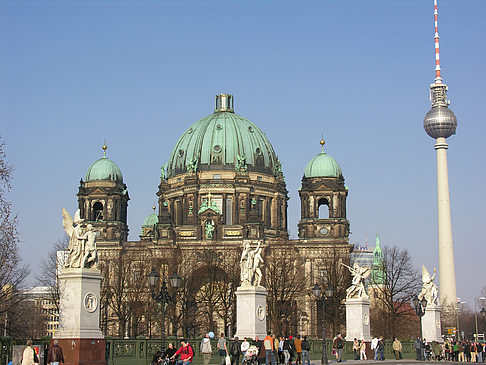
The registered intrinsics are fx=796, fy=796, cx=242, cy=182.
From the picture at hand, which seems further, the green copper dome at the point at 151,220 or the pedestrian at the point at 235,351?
the green copper dome at the point at 151,220

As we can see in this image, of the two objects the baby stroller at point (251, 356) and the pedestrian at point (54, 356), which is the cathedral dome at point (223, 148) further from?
the pedestrian at point (54, 356)

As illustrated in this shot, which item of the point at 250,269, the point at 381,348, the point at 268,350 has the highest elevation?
the point at 250,269

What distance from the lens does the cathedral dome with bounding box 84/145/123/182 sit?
398 feet

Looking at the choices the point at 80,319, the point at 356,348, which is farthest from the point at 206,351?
the point at 356,348

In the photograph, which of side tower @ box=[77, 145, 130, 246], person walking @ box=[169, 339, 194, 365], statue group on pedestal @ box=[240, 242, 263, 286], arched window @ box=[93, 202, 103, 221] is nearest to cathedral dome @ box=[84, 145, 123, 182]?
side tower @ box=[77, 145, 130, 246]

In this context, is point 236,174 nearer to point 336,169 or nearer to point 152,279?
point 336,169

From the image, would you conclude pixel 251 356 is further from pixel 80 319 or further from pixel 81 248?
pixel 81 248

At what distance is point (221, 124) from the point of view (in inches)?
5022

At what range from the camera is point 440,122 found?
159 meters

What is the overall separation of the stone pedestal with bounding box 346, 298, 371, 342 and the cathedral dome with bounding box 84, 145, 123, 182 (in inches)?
3001

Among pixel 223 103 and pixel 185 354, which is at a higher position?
pixel 223 103

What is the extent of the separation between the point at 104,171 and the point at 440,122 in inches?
2835

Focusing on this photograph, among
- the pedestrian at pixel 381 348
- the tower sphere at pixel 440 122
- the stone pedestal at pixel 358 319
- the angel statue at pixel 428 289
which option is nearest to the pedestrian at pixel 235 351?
the stone pedestal at pixel 358 319

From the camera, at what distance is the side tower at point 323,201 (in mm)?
114875
